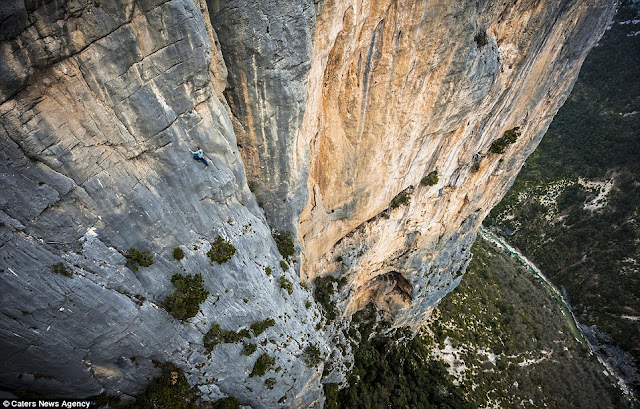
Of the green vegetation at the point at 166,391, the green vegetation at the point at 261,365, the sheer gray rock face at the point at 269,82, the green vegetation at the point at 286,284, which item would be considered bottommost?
the green vegetation at the point at 166,391

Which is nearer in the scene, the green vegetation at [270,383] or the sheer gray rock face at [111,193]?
A: the sheer gray rock face at [111,193]

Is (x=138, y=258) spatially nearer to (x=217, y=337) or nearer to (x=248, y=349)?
(x=217, y=337)

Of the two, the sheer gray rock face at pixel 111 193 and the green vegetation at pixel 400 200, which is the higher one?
the green vegetation at pixel 400 200

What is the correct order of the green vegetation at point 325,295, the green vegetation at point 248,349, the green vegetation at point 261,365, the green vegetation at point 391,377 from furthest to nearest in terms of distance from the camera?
1. the green vegetation at point 391,377
2. the green vegetation at point 325,295
3. the green vegetation at point 261,365
4. the green vegetation at point 248,349

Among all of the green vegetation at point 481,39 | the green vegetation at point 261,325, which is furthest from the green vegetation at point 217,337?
the green vegetation at point 481,39

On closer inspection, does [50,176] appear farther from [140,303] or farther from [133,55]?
[140,303]

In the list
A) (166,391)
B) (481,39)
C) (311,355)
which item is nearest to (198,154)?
(166,391)

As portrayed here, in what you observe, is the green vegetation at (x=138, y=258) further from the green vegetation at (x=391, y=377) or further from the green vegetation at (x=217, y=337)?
the green vegetation at (x=391, y=377)

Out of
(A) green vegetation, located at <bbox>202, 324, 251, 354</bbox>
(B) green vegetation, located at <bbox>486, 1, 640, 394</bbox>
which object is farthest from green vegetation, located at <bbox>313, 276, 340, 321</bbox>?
(B) green vegetation, located at <bbox>486, 1, 640, 394</bbox>
